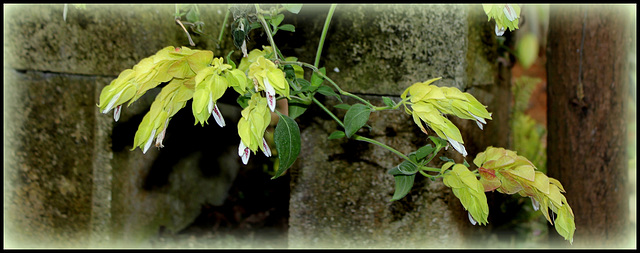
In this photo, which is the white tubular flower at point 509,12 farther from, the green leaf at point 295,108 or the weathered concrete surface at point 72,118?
the weathered concrete surface at point 72,118

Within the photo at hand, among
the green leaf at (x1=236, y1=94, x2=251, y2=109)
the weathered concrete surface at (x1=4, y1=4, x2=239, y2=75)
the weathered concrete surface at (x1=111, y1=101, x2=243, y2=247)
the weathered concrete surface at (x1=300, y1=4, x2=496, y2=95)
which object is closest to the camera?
the green leaf at (x1=236, y1=94, x2=251, y2=109)

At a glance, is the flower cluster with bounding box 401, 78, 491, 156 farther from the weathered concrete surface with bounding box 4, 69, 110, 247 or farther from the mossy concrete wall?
the weathered concrete surface with bounding box 4, 69, 110, 247

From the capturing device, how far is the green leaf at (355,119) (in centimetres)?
66

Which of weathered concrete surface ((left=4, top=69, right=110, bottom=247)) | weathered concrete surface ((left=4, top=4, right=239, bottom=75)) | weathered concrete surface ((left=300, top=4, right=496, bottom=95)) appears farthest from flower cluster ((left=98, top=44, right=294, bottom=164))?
weathered concrete surface ((left=4, top=69, right=110, bottom=247))

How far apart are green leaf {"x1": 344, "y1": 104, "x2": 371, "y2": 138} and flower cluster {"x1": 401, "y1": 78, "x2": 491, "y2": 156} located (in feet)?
0.25

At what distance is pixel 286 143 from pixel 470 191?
264 millimetres

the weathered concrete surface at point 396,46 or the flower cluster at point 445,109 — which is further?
the weathered concrete surface at point 396,46

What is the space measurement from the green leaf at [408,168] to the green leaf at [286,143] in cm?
17

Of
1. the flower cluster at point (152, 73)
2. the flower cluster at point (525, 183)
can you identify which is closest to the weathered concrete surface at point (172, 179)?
the flower cluster at point (152, 73)

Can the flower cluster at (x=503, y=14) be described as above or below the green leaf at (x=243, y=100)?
above

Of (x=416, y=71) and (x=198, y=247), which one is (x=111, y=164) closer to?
(x=198, y=247)

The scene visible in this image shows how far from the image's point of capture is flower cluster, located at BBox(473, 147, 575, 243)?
632mm

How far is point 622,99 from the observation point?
1.48 m

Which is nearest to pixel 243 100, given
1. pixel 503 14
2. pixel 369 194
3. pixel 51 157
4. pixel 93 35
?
pixel 503 14
